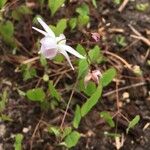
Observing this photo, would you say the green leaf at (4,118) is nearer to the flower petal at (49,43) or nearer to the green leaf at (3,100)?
the green leaf at (3,100)

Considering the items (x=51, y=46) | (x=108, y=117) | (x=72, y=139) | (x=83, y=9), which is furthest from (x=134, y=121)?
(x=83, y=9)

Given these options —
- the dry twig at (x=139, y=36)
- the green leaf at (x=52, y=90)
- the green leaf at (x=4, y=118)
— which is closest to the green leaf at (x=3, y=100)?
the green leaf at (x=4, y=118)

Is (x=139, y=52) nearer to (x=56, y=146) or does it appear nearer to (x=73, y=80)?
(x=73, y=80)

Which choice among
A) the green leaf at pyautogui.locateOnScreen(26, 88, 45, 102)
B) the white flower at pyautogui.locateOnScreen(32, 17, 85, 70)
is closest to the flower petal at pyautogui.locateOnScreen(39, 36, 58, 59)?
the white flower at pyautogui.locateOnScreen(32, 17, 85, 70)

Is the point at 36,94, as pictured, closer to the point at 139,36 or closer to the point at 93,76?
the point at 93,76

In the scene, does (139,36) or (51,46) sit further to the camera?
(139,36)
